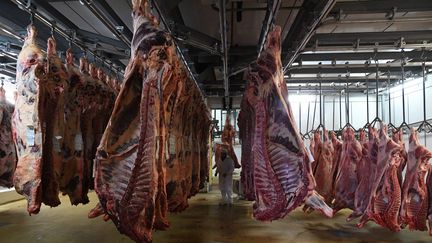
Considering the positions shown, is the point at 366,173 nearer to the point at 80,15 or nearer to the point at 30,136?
the point at 30,136

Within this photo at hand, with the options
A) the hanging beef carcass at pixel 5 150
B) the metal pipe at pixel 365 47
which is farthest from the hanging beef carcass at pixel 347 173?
the hanging beef carcass at pixel 5 150

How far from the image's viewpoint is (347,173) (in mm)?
5477

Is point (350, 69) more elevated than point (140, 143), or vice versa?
point (350, 69)

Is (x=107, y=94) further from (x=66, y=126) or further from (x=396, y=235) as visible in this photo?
(x=396, y=235)

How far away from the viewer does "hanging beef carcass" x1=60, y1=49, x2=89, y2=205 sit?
3.70m

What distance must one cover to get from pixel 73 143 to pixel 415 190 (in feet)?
12.1

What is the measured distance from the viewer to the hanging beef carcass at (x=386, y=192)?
14.5 ft

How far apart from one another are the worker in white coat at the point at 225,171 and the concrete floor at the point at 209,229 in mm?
1105

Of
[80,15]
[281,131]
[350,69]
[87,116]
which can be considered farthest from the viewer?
[350,69]

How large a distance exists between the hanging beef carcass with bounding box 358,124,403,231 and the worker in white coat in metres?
3.23

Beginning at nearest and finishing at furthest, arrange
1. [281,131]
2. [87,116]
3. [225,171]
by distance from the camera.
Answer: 1. [281,131]
2. [87,116]
3. [225,171]

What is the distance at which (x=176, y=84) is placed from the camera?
9.42ft

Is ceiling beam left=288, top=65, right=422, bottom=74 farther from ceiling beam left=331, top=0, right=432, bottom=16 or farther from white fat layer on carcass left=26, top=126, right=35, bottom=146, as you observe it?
white fat layer on carcass left=26, top=126, right=35, bottom=146

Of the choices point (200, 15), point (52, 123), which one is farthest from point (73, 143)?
point (200, 15)
